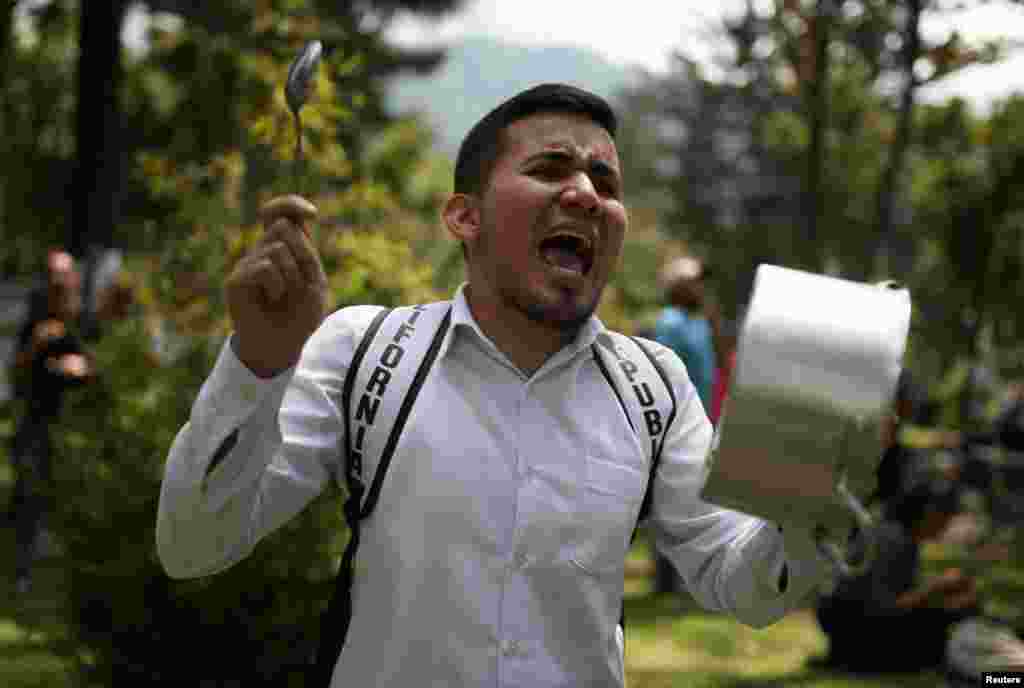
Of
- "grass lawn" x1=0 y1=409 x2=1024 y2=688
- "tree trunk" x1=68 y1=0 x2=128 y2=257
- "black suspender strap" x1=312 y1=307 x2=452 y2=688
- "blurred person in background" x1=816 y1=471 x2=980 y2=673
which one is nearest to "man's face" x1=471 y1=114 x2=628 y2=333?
"black suspender strap" x1=312 y1=307 x2=452 y2=688

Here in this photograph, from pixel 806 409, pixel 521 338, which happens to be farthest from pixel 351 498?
pixel 806 409

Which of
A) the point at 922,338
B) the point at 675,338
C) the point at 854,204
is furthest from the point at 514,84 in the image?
the point at 854,204

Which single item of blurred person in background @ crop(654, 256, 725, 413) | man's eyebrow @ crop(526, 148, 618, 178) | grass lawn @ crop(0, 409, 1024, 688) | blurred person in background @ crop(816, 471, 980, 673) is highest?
man's eyebrow @ crop(526, 148, 618, 178)

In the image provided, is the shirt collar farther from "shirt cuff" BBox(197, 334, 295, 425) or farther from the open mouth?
"shirt cuff" BBox(197, 334, 295, 425)

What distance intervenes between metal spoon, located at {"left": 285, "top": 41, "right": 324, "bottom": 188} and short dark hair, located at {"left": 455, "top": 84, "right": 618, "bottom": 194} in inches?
14.0

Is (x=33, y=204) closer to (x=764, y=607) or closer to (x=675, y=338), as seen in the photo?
(x=675, y=338)

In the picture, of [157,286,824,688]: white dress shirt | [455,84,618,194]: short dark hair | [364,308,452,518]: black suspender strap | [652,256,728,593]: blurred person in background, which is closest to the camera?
[157,286,824,688]: white dress shirt

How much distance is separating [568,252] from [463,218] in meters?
0.24

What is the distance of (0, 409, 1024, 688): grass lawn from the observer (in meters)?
6.37

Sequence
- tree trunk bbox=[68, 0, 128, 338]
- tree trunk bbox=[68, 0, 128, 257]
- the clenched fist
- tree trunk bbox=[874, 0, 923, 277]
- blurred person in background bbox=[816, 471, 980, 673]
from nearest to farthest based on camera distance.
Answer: the clenched fist < blurred person in background bbox=[816, 471, 980, 673] < tree trunk bbox=[874, 0, 923, 277] < tree trunk bbox=[68, 0, 128, 338] < tree trunk bbox=[68, 0, 128, 257]

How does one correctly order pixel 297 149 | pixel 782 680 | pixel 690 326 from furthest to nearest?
pixel 690 326, pixel 782 680, pixel 297 149

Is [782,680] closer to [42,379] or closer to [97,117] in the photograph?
[42,379]

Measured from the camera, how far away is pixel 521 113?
8.48 ft

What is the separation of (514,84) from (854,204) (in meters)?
26.1
